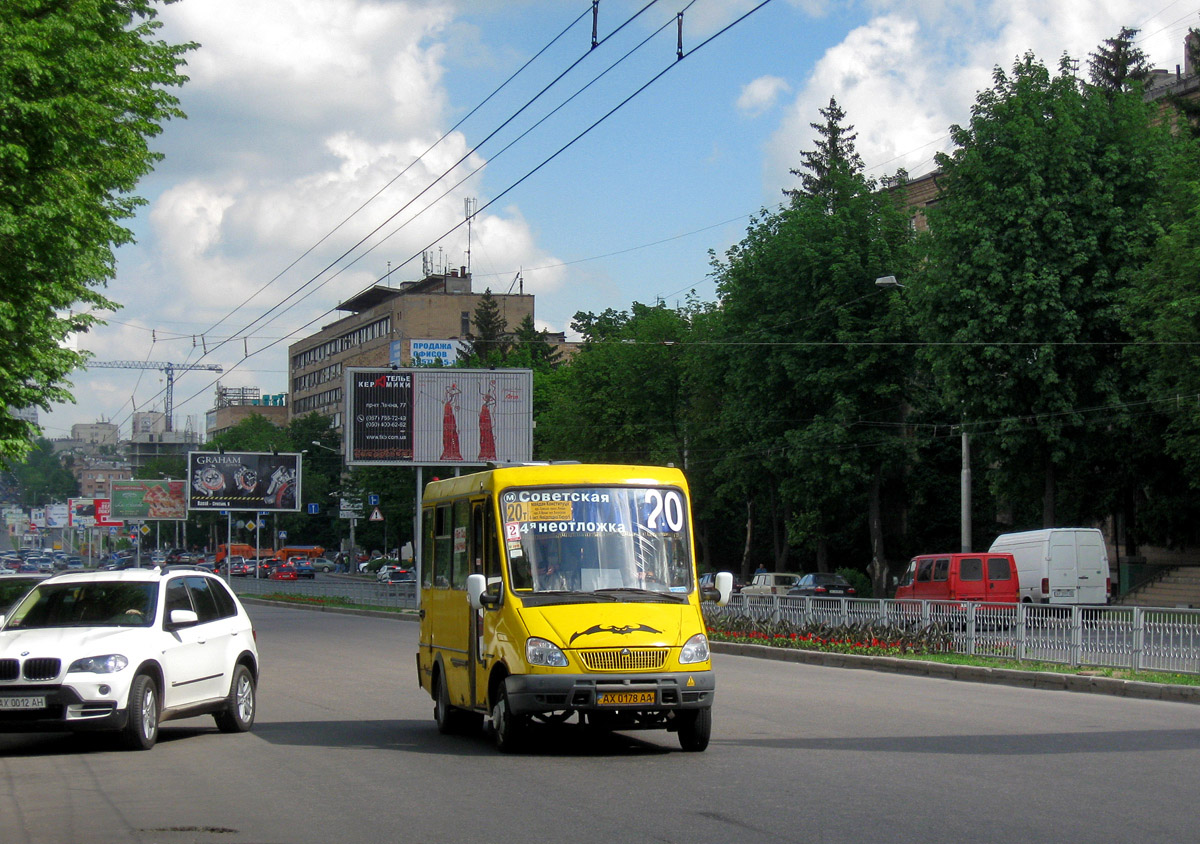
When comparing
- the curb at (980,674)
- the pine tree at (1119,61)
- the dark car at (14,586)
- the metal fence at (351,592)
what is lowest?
the metal fence at (351,592)

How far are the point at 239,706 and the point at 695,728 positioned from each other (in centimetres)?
508

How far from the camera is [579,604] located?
11688mm

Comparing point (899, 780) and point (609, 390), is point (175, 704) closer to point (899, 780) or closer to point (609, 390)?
point (899, 780)

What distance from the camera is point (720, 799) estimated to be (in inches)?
360

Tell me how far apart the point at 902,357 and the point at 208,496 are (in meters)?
35.6

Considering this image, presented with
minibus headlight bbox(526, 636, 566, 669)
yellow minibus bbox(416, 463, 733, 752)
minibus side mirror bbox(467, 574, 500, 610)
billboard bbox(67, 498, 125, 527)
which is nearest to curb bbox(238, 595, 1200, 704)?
yellow minibus bbox(416, 463, 733, 752)

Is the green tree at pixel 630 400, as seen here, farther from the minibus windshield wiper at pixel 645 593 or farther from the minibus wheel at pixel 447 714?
the minibus windshield wiper at pixel 645 593

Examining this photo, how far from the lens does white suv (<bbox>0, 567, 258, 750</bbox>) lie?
1177 cm

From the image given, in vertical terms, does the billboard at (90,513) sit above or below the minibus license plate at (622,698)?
above

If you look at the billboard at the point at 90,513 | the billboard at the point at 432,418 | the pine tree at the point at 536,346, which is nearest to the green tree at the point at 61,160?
the billboard at the point at 432,418

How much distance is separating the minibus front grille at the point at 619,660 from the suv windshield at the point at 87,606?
4.31 metres

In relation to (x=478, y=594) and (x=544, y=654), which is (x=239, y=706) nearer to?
(x=478, y=594)

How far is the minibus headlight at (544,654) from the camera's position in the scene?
11227mm

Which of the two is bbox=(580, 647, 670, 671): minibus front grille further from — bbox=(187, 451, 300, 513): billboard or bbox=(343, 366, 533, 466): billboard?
bbox=(187, 451, 300, 513): billboard
